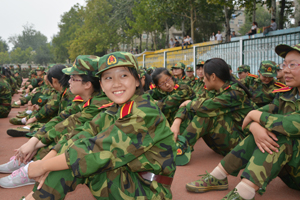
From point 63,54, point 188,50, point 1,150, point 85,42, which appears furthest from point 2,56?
point 1,150

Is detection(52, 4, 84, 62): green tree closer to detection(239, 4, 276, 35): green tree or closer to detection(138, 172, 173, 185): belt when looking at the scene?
detection(239, 4, 276, 35): green tree

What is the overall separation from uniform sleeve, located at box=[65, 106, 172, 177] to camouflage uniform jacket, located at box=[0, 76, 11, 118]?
6.48 m

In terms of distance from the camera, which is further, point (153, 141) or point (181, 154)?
point (181, 154)

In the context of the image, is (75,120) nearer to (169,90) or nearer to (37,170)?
(37,170)

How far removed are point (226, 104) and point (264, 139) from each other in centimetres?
124

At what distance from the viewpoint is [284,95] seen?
248cm

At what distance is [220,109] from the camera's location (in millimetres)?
3436

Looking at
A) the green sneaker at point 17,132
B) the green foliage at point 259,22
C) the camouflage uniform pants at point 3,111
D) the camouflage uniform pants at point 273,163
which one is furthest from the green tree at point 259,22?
the camouflage uniform pants at point 273,163

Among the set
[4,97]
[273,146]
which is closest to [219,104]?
[273,146]

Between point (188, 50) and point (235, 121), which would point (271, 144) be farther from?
point (188, 50)

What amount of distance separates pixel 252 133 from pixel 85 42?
114ft

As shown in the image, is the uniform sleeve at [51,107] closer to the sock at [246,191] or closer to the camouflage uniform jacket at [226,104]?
the camouflage uniform jacket at [226,104]

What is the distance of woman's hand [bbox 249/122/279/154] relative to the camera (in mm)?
2152

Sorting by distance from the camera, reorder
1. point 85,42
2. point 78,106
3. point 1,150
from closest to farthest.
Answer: point 78,106 → point 1,150 → point 85,42
